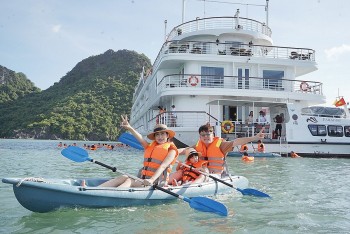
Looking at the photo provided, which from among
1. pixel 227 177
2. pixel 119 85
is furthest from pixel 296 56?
pixel 119 85

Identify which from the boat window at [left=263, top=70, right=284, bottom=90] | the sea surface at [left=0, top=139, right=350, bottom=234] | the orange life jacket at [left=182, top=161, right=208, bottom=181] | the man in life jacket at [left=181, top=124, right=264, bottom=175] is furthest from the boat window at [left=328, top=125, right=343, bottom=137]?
the orange life jacket at [left=182, top=161, right=208, bottom=181]

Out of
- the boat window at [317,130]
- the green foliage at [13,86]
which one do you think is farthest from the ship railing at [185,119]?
the green foliage at [13,86]

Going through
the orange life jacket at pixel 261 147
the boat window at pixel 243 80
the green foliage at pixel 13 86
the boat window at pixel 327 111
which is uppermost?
the green foliage at pixel 13 86

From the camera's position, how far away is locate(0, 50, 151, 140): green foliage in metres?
88.8

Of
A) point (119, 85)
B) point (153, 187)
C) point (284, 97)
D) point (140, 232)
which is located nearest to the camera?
point (140, 232)

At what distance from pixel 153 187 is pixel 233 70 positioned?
16.3 meters

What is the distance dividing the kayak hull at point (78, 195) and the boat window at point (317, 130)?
1402 centimetres

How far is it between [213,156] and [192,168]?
87 cm

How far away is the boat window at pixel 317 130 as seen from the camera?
1945 centimetres

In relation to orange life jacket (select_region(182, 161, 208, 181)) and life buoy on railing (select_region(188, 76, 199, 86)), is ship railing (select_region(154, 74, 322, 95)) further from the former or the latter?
orange life jacket (select_region(182, 161, 208, 181))

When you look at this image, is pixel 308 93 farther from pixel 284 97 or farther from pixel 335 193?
pixel 335 193

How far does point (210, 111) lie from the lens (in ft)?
71.9

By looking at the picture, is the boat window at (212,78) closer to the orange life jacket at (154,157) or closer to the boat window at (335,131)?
the boat window at (335,131)

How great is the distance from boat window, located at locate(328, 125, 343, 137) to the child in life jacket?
1384cm
